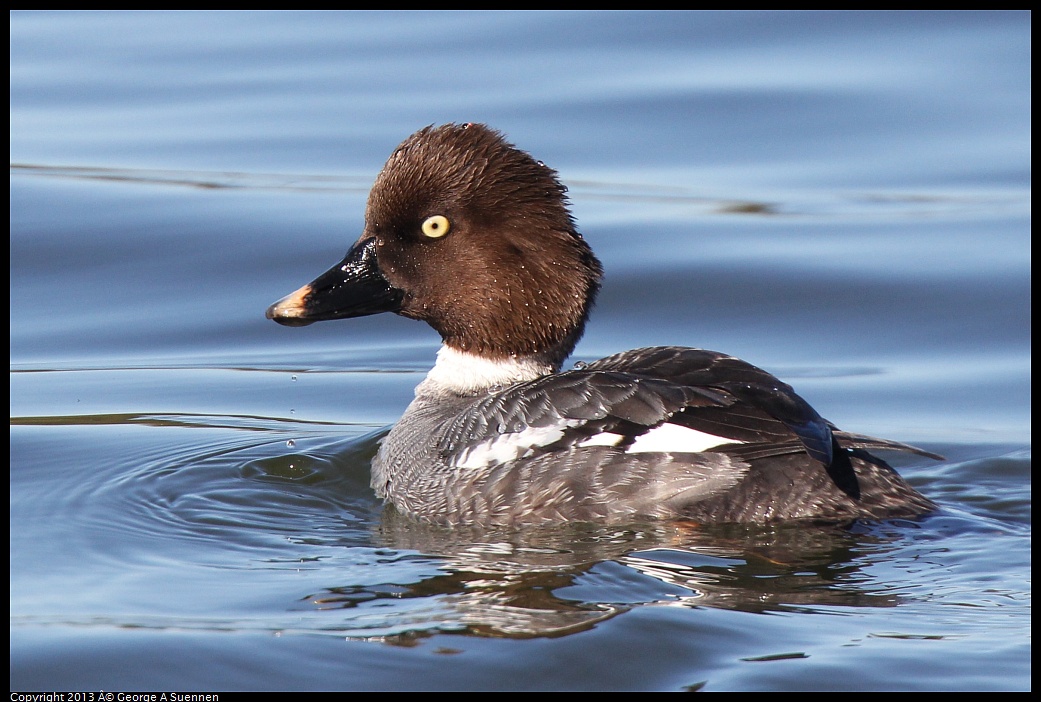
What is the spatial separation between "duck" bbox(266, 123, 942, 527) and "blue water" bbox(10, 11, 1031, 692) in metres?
0.16

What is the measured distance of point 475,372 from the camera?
20.5 feet

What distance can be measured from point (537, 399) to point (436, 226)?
0.98 metres

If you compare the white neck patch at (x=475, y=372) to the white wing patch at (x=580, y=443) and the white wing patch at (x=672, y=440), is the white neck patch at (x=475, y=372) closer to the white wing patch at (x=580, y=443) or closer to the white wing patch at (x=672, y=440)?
the white wing patch at (x=580, y=443)

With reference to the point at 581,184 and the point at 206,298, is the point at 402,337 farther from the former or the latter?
the point at 581,184

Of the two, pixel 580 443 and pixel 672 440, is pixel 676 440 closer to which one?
pixel 672 440

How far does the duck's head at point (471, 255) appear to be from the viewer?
19.5 feet

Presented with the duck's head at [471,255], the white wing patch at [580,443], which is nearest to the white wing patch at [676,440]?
the white wing patch at [580,443]

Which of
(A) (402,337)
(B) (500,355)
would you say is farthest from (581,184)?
(B) (500,355)

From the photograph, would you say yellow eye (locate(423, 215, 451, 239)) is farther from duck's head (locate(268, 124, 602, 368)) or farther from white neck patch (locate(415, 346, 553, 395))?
white neck patch (locate(415, 346, 553, 395))

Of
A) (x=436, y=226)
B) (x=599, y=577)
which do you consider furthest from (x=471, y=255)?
(x=599, y=577)

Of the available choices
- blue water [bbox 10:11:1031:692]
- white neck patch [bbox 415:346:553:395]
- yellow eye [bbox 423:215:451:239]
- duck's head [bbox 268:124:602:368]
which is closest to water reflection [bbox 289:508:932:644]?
blue water [bbox 10:11:1031:692]

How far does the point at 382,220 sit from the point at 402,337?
9.13 ft

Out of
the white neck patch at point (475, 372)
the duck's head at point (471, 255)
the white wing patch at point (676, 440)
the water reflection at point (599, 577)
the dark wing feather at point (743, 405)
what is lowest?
the water reflection at point (599, 577)

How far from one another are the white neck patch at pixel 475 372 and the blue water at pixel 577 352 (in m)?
0.60
